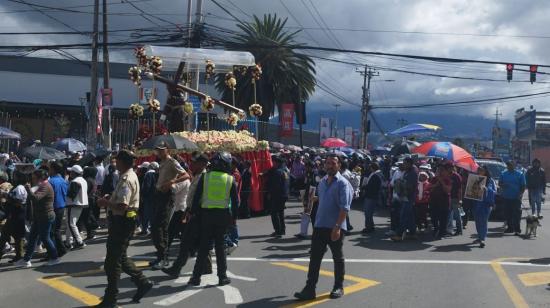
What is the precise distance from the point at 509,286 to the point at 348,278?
2.26 meters

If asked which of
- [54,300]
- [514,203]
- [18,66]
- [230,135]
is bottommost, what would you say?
[54,300]

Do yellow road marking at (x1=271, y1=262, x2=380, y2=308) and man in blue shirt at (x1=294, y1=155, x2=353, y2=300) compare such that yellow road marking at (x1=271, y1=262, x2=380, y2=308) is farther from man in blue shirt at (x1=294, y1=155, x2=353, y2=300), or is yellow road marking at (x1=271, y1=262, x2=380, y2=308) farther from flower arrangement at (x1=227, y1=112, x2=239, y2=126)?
flower arrangement at (x1=227, y1=112, x2=239, y2=126)

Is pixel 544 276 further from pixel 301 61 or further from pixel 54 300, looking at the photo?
pixel 301 61

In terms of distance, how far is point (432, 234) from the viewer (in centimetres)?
1338

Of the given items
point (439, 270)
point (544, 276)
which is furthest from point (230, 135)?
point (544, 276)

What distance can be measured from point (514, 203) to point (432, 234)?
89.7 inches

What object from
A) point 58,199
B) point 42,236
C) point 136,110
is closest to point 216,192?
point 42,236

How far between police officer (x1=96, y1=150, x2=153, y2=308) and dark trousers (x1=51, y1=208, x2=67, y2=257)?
10.0ft

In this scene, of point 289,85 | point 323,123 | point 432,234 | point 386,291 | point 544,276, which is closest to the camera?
point 386,291

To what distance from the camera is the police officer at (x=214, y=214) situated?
7.95m

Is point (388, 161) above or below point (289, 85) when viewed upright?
below

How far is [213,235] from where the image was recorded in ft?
26.3

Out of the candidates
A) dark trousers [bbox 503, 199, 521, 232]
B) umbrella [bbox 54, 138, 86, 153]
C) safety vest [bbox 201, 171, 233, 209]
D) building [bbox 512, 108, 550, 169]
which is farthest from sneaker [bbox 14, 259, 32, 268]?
building [bbox 512, 108, 550, 169]

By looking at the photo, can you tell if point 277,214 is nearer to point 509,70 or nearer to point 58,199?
point 58,199
